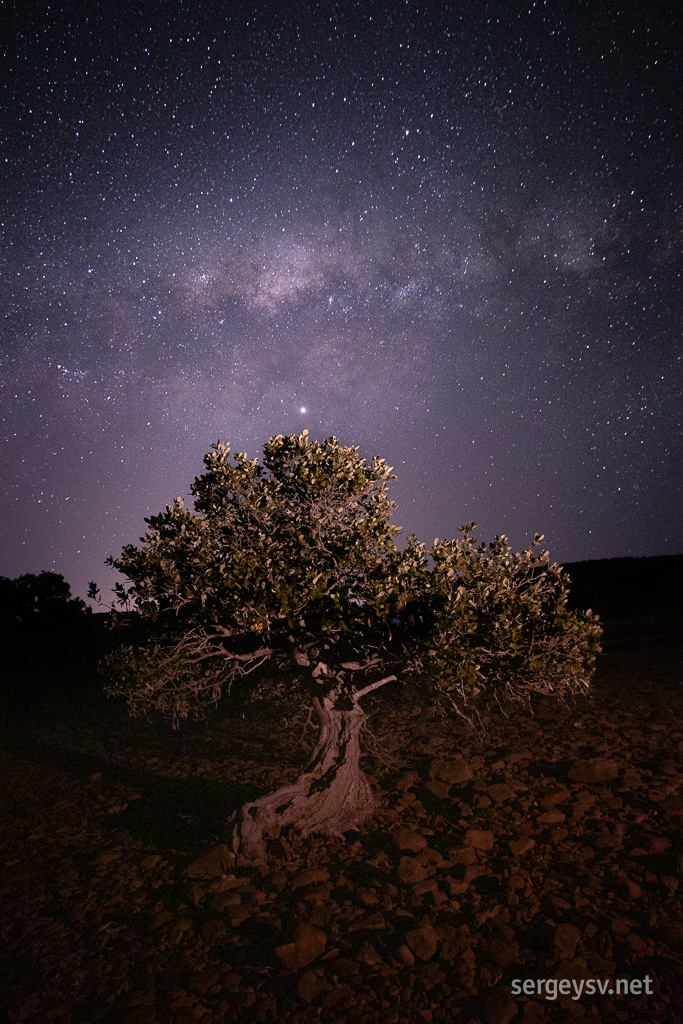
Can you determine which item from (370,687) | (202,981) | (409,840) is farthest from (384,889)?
(370,687)

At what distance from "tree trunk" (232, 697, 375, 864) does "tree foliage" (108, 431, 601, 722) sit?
1.98 m

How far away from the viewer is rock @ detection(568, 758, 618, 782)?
12.1 meters

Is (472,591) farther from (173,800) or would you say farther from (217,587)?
(173,800)

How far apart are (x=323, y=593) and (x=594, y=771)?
25.2 ft

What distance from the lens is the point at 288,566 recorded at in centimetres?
1054

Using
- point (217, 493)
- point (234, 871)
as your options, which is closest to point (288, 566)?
point (217, 493)

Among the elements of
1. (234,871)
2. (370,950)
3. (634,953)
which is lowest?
(634,953)

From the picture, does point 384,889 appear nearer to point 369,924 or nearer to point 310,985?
point 369,924

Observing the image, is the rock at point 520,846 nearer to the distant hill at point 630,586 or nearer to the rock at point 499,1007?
the rock at point 499,1007

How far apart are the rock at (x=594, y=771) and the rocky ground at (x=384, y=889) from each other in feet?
0.12

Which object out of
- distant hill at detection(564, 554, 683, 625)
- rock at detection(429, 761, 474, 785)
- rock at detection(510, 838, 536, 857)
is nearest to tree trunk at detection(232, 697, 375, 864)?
rock at detection(429, 761, 474, 785)

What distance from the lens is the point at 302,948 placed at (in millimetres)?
7852

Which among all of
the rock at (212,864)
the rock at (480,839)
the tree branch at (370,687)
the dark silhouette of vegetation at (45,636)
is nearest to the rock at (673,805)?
the rock at (480,839)

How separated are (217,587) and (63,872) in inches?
248
